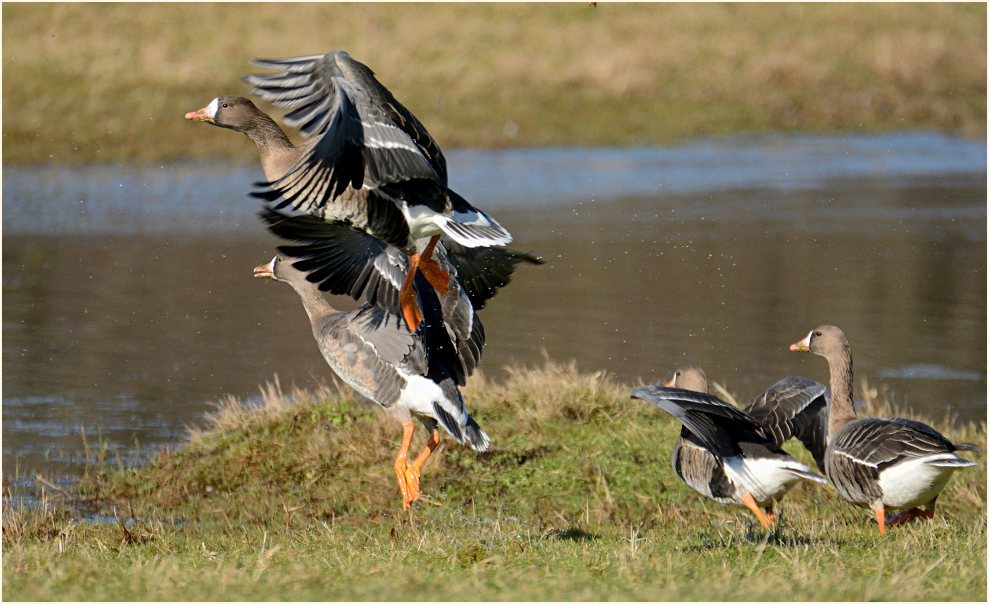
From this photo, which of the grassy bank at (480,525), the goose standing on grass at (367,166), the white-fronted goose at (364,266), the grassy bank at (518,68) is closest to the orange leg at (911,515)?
the grassy bank at (480,525)

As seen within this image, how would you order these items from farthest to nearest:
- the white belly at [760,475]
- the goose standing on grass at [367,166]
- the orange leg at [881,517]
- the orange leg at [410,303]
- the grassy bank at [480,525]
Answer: the orange leg at [410,303]
the white belly at [760,475]
the orange leg at [881,517]
the goose standing on grass at [367,166]
the grassy bank at [480,525]

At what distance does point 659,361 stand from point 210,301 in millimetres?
5599

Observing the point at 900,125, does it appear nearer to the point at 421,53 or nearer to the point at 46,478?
the point at 421,53

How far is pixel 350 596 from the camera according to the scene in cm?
447

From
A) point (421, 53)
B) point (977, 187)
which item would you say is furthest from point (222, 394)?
point (421, 53)

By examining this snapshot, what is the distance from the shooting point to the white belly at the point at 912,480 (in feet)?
20.9

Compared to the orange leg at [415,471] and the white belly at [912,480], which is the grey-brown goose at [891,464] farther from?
the orange leg at [415,471]

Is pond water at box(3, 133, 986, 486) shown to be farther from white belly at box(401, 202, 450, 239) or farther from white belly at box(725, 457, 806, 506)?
white belly at box(725, 457, 806, 506)

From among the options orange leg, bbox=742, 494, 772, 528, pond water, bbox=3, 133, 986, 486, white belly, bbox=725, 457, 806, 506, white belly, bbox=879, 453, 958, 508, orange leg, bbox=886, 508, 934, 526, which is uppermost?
white belly, bbox=879, 453, 958, 508

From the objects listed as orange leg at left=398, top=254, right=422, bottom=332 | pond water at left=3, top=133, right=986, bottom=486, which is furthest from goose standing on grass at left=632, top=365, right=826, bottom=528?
pond water at left=3, top=133, right=986, bottom=486

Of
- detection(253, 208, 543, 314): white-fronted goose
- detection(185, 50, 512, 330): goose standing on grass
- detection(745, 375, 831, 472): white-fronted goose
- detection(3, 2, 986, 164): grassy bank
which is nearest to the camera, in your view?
detection(185, 50, 512, 330): goose standing on grass

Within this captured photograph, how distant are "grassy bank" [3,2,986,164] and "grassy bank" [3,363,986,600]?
14883 millimetres

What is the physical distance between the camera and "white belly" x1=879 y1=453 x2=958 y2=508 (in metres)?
6.37

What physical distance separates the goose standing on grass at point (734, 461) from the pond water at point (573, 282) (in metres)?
2.11
